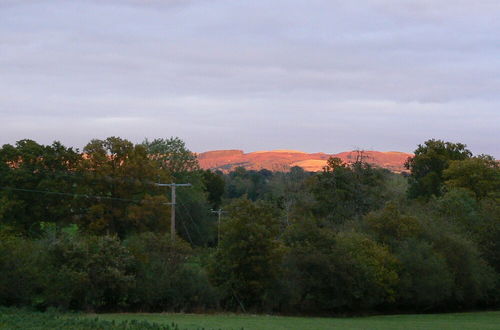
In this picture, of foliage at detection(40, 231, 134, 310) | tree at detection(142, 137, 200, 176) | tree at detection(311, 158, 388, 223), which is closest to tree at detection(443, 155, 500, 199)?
tree at detection(311, 158, 388, 223)

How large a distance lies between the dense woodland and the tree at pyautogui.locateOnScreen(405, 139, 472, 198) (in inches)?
264

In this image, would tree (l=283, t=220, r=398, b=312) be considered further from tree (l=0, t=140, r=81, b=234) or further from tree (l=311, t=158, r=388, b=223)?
tree (l=0, t=140, r=81, b=234)

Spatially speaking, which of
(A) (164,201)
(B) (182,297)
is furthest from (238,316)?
(A) (164,201)

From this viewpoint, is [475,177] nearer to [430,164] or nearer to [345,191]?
[430,164]

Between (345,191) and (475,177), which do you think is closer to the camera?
(345,191)

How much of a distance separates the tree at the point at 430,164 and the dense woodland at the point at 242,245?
22.0 feet

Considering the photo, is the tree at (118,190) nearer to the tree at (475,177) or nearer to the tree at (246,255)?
the tree at (246,255)


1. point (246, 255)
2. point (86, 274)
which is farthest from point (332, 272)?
point (86, 274)

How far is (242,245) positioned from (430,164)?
181ft

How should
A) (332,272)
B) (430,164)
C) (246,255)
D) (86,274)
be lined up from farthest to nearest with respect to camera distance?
(430,164), (332,272), (246,255), (86,274)

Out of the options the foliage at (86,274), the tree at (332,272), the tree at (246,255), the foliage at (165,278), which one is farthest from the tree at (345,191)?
the foliage at (86,274)

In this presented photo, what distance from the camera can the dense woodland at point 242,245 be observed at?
39781 millimetres

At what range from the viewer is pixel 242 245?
43.1 metres

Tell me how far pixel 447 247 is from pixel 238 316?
2020 cm
